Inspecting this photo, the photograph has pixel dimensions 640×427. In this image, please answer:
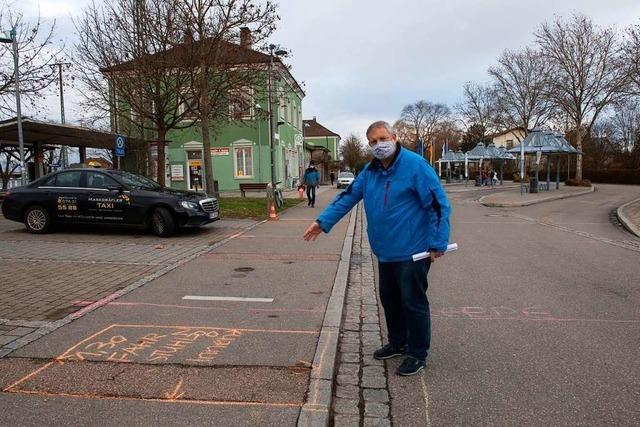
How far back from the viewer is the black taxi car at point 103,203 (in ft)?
37.9

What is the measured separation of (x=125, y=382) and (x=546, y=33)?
45056mm

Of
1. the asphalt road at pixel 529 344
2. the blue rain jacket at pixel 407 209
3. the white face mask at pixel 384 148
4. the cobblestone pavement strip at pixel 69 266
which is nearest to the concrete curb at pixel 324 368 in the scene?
the asphalt road at pixel 529 344

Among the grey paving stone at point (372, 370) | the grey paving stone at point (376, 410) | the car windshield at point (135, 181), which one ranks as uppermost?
the car windshield at point (135, 181)

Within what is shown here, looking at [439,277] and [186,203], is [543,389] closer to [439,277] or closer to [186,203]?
[439,277]

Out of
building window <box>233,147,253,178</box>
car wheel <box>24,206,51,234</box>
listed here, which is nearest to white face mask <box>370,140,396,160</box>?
car wheel <box>24,206,51,234</box>

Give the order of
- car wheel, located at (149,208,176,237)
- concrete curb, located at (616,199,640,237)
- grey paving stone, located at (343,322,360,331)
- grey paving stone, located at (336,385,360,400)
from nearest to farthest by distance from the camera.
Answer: grey paving stone, located at (336,385,360,400) < grey paving stone, located at (343,322,360,331) < car wheel, located at (149,208,176,237) < concrete curb, located at (616,199,640,237)

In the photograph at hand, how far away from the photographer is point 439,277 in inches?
303

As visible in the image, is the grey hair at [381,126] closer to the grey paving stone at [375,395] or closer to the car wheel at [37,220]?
the grey paving stone at [375,395]

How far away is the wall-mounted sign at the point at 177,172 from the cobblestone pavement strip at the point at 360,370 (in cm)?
3005

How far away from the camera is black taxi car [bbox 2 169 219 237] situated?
11555 millimetres

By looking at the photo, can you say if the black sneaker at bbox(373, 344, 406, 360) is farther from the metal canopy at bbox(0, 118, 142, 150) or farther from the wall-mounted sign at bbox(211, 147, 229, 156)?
the wall-mounted sign at bbox(211, 147, 229, 156)

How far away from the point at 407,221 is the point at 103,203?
9484 mm

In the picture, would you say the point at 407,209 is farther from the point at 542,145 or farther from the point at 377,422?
the point at 542,145

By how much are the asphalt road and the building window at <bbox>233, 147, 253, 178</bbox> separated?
26.8 m
